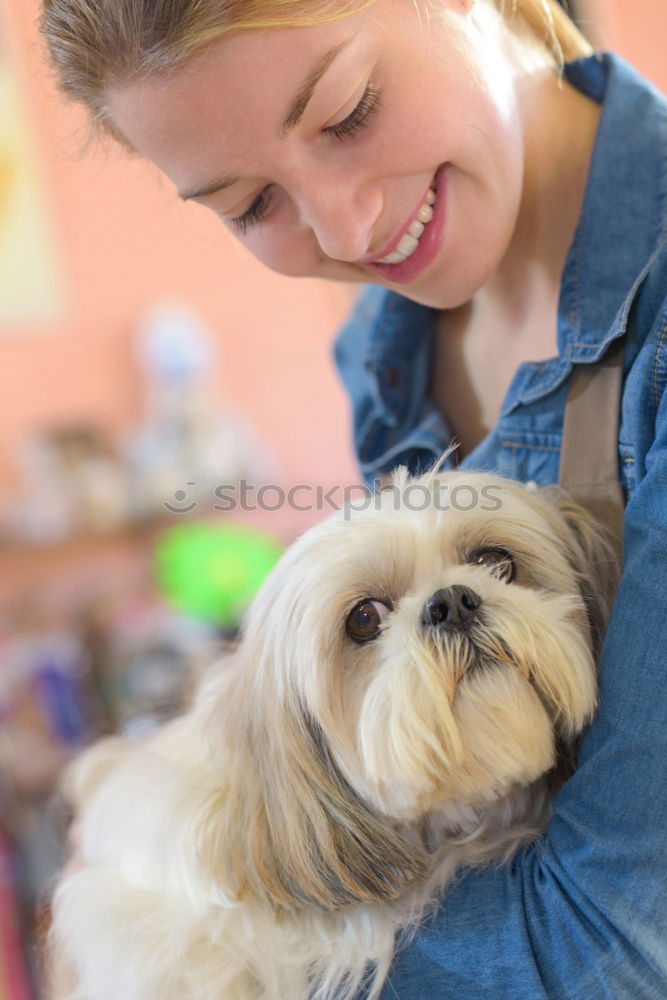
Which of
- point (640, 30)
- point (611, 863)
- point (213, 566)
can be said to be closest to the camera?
point (611, 863)

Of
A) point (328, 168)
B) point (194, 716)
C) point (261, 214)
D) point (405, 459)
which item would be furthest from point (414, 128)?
point (194, 716)

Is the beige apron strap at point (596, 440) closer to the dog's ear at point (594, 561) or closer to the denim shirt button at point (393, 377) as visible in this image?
the dog's ear at point (594, 561)

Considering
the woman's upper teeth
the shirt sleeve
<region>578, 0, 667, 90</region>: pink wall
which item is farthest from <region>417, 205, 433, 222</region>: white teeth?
<region>578, 0, 667, 90</region>: pink wall

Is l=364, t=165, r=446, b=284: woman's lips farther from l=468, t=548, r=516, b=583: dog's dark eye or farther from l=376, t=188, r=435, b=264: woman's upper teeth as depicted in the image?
l=468, t=548, r=516, b=583: dog's dark eye

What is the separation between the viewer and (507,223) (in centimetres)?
127

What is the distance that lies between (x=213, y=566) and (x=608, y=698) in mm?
2949

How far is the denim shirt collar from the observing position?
3.87ft

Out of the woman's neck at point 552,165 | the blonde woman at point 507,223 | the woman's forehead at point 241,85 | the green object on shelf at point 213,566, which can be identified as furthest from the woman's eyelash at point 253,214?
the green object on shelf at point 213,566

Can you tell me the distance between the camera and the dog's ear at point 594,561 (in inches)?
47.0

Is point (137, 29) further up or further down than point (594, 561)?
further up

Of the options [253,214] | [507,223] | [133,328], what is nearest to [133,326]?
[133,328]

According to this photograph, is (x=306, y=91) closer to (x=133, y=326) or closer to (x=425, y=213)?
(x=425, y=213)

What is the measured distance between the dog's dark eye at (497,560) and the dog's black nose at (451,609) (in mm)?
131

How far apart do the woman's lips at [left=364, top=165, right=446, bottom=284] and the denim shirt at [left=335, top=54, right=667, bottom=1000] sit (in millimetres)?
182
